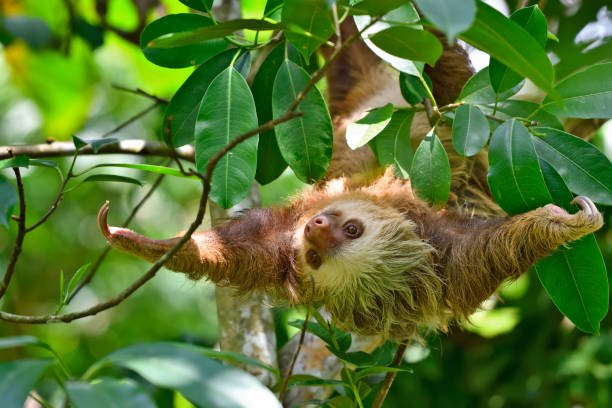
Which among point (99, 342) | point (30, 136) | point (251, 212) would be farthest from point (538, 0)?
point (30, 136)

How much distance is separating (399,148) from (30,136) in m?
5.89

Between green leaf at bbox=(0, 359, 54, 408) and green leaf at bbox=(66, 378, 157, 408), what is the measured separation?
69mm

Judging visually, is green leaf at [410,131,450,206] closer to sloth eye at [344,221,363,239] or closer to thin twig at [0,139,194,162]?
sloth eye at [344,221,363,239]

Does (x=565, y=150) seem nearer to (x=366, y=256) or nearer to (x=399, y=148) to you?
(x=399, y=148)

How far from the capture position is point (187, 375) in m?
1.37

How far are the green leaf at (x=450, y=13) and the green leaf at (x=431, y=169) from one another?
1.19 metres

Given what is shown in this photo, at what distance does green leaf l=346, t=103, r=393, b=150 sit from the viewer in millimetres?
2498

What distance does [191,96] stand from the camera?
2.72 m

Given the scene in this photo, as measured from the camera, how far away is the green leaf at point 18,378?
1.30m

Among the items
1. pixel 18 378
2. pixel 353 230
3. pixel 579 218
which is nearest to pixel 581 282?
pixel 579 218

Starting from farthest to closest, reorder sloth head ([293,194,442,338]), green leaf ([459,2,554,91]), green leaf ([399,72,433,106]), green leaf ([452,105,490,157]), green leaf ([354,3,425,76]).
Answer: sloth head ([293,194,442,338]) < green leaf ([399,72,433,106]) < green leaf ([452,105,490,157]) < green leaf ([354,3,425,76]) < green leaf ([459,2,554,91])

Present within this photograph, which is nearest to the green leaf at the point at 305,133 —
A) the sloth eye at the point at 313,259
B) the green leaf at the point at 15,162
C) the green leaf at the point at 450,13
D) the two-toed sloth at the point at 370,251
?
the two-toed sloth at the point at 370,251

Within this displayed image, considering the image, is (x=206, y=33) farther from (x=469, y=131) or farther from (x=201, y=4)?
(x=469, y=131)

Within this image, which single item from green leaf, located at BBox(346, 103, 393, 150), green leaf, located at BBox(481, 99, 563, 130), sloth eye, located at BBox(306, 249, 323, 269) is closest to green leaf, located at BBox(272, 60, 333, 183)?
green leaf, located at BBox(346, 103, 393, 150)
